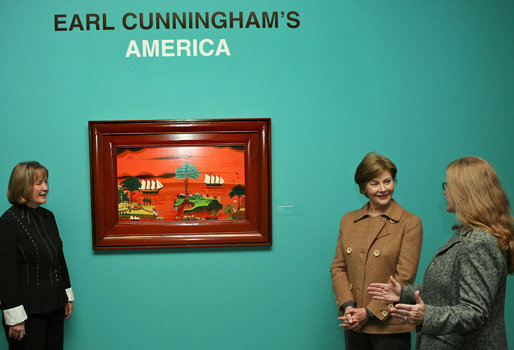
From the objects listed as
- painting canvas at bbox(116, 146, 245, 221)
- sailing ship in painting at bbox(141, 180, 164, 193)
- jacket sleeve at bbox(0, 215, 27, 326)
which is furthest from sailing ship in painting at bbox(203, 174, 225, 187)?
jacket sleeve at bbox(0, 215, 27, 326)

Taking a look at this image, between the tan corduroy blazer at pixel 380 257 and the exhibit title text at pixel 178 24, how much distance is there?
1444 millimetres

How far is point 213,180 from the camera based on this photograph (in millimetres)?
2660

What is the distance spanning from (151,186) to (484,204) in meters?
1.95

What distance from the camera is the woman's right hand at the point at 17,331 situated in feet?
6.67

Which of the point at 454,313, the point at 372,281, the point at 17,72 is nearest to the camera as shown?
the point at 454,313

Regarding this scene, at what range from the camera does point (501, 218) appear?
1.46 m

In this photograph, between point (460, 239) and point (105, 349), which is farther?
point (105, 349)

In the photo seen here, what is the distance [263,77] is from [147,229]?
4.19ft

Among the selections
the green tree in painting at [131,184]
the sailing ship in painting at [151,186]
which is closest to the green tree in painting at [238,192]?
the sailing ship in painting at [151,186]

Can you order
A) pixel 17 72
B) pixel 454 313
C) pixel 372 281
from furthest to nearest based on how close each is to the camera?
pixel 17 72 < pixel 372 281 < pixel 454 313

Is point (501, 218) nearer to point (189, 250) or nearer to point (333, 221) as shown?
point (333, 221)

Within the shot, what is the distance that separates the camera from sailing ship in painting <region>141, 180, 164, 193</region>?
8.66 feet

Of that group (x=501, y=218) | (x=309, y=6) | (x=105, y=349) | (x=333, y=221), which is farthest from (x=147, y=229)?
(x=501, y=218)

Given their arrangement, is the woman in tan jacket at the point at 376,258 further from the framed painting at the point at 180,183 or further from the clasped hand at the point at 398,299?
the framed painting at the point at 180,183
